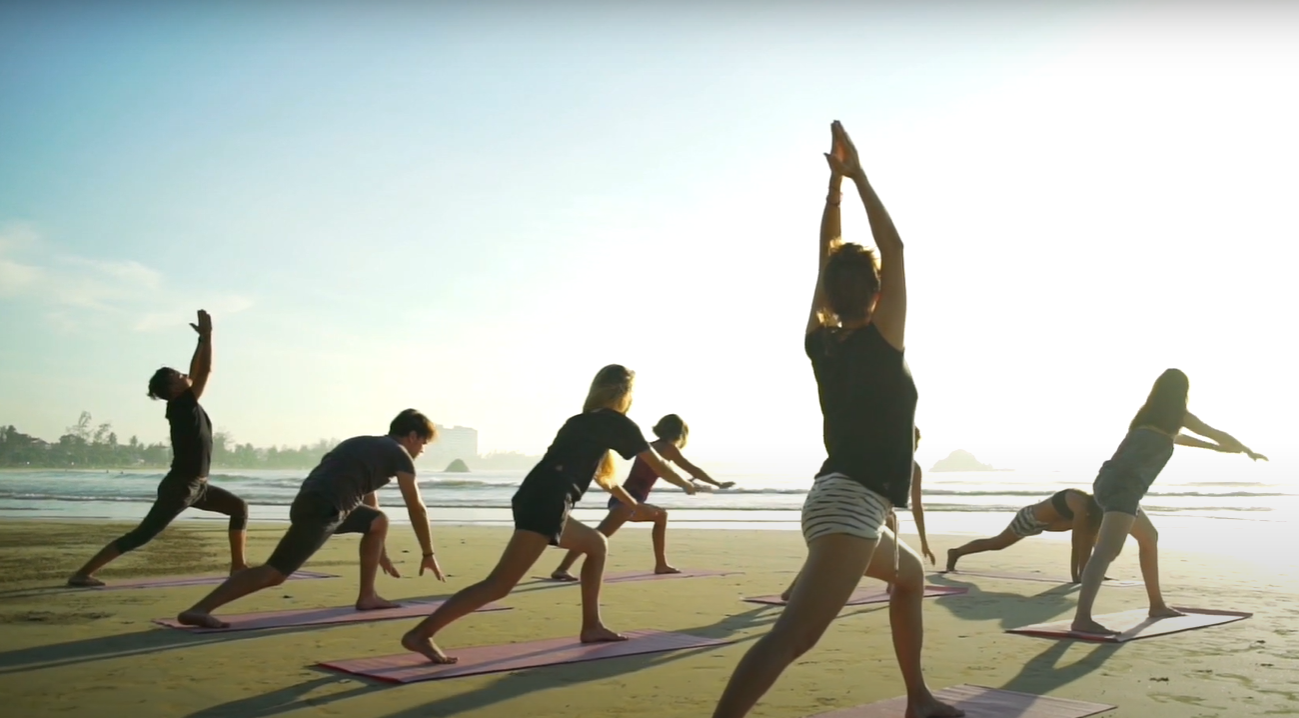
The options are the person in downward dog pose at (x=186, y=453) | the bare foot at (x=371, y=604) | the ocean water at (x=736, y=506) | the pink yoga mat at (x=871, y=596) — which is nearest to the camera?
the bare foot at (x=371, y=604)

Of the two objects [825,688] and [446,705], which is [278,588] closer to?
[446,705]

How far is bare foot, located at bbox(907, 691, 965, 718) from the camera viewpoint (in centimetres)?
482

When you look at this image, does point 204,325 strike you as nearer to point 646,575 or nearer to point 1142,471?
point 646,575

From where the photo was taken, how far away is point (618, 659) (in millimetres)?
6559

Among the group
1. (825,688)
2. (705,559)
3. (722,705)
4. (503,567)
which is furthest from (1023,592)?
(722,705)

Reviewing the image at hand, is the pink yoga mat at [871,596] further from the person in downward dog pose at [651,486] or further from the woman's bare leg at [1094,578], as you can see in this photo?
the woman's bare leg at [1094,578]

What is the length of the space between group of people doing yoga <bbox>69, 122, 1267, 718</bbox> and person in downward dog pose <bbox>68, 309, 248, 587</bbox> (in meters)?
0.01

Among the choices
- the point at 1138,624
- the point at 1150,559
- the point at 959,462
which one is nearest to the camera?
the point at 1138,624

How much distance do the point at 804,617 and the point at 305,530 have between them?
4568mm

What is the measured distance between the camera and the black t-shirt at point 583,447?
6445 mm

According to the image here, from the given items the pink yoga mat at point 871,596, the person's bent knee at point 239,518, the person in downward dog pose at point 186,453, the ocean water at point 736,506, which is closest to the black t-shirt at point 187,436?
the person in downward dog pose at point 186,453

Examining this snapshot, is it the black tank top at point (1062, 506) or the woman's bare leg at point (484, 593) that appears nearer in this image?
the woman's bare leg at point (484, 593)

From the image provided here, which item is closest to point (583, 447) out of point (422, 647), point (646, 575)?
point (422, 647)

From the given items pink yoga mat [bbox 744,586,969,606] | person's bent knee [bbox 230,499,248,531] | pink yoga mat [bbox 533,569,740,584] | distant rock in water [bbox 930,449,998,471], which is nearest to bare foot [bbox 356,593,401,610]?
person's bent knee [bbox 230,499,248,531]
